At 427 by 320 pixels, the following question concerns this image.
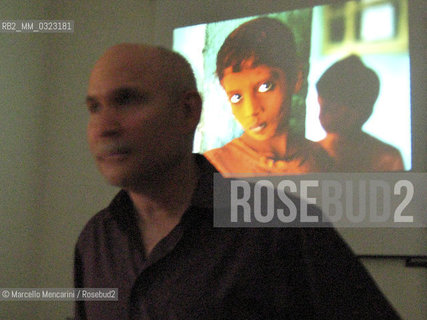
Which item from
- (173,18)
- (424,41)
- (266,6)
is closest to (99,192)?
(173,18)

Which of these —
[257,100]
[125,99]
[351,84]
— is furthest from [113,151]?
[351,84]

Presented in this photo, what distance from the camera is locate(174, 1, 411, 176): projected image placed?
0.97 meters

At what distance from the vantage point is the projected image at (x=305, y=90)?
3.18ft

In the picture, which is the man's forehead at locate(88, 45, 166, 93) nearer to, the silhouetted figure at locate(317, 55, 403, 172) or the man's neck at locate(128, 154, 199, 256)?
the man's neck at locate(128, 154, 199, 256)

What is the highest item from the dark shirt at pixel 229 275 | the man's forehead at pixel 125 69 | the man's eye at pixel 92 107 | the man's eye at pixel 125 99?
the man's forehead at pixel 125 69

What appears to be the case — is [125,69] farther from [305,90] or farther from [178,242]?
[305,90]

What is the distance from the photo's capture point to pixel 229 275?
46 centimetres

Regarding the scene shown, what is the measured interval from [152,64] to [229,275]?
0.25 m

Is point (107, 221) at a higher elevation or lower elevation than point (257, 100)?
lower

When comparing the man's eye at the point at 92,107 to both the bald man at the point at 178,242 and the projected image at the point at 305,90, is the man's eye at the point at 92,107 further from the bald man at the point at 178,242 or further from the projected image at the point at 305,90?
the projected image at the point at 305,90

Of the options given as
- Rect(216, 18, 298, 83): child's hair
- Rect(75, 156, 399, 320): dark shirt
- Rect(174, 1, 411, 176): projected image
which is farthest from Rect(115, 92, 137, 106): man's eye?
Rect(216, 18, 298, 83): child's hair

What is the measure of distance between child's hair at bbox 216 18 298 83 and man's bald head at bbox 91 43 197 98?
59cm

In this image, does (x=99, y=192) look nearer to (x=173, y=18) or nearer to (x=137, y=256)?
(x=173, y=18)

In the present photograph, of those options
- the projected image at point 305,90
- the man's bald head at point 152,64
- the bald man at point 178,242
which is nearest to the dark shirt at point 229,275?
the bald man at point 178,242
